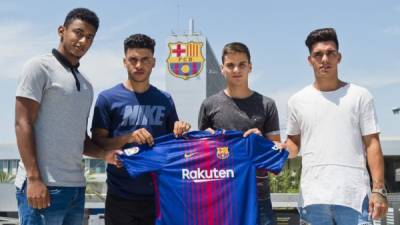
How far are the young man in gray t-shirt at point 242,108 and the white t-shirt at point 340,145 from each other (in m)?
0.53

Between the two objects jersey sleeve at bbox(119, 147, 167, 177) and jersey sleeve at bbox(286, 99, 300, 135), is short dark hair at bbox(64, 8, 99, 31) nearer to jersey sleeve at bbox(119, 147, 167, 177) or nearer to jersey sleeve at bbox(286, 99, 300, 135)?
jersey sleeve at bbox(119, 147, 167, 177)

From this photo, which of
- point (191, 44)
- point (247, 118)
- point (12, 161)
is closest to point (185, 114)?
point (191, 44)

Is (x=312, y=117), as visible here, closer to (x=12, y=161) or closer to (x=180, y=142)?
(x=180, y=142)

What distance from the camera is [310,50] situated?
13.7ft

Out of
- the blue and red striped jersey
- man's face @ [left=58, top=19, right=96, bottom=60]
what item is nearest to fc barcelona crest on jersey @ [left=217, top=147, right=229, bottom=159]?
the blue and red striped jersey

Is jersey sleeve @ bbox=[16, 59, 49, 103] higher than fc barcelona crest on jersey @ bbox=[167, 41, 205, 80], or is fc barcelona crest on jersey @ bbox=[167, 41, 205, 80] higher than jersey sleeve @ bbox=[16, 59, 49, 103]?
fc barcelona crest on jersey @ bbox=[167, 41, 205, 80]

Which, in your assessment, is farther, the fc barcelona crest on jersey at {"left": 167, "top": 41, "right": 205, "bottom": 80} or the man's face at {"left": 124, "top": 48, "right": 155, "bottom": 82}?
the fc barcelona crest on jersey at {"left": 167, "top": 41, "right": 205, "bottom": 80}

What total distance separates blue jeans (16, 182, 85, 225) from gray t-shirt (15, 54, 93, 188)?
0.18 feet

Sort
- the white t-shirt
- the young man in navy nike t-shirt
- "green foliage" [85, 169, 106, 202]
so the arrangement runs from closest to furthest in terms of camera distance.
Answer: the white t-shirt → the young man in navy nike t-shirt → "green foliage" [85, 169, 106, 202]

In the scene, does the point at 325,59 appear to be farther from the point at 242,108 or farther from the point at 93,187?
the point at 93,187

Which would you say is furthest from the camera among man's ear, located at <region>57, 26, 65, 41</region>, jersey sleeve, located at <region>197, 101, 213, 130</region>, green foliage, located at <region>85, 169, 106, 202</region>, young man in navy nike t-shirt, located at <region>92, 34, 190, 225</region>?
green foliage, located at <region>85, 169, 106, 202</region>

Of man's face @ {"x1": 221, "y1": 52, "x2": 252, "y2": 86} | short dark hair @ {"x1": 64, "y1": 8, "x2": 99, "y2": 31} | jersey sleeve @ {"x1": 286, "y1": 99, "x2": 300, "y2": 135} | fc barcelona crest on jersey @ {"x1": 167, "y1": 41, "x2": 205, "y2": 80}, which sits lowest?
jersey sleeve @ {"x1": 286, "y1": 99, "x2": 300, "y2": 135}

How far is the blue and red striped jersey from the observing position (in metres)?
4.39

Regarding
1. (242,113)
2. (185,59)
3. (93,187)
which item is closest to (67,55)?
(242,113)
